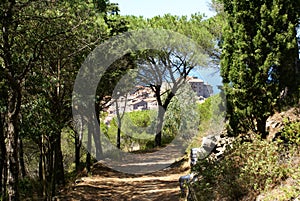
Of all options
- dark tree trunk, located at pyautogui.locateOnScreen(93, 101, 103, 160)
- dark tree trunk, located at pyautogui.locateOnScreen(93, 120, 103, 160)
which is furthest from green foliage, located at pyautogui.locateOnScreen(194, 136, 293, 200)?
dark tree trunk, located at pyautogui.locateOnScreen(93, 120, 103, 160)

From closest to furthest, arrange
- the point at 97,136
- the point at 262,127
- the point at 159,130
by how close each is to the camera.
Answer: the point at 262,127 < the point at 97,136 < the point at 159,130

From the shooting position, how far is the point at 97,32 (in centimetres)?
757

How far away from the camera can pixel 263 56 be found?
6.59 metres

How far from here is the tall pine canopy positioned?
21.3 feet

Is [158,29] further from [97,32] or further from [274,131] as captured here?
[274,131]

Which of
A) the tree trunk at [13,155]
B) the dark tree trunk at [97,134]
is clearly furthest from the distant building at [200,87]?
the tree trunk at [13,155]

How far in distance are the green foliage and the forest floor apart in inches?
81.4

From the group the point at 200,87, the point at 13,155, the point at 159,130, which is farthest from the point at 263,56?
the point at 159,130

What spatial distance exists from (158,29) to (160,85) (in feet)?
15.3

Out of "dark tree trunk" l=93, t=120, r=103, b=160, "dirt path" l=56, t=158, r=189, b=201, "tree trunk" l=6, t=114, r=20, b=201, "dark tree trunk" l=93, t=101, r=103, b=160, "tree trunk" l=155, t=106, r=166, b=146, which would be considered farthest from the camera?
"tree trunk" l=155, t=106, r=166, b=146

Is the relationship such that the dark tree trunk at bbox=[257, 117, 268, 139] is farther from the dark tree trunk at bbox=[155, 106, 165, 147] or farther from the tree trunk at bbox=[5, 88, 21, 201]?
the dark tree trunk at bbox=[155, 106, 165, 147]

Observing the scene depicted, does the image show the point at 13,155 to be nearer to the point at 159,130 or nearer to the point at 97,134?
the point at 97,134

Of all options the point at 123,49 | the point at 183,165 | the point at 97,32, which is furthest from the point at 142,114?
the point at 97,32

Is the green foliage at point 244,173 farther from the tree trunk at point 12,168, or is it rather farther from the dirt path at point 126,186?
the tree trunk at point 12,168
